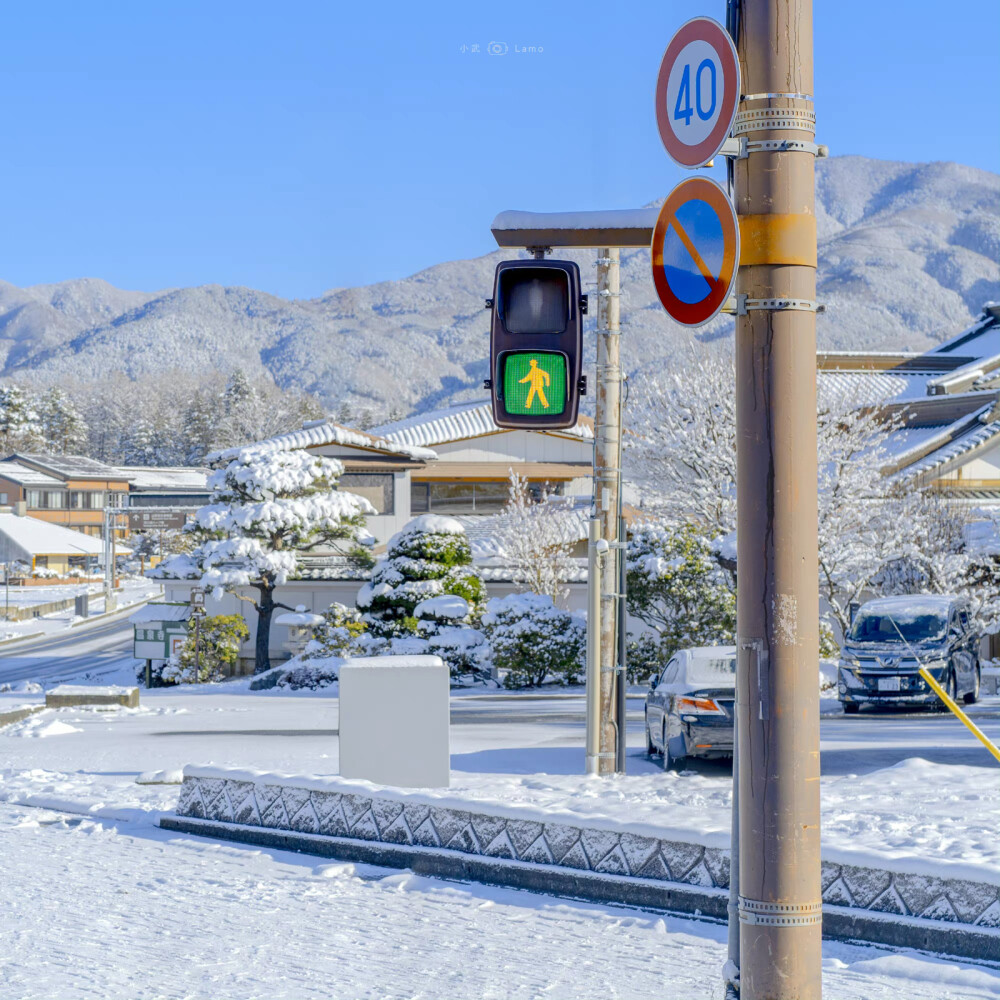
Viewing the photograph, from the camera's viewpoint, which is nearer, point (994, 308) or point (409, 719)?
point (409, 719)

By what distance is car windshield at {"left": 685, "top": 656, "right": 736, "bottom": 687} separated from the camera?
14281 millimetres

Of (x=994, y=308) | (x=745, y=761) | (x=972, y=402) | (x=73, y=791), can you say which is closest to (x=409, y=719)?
(x=73, y=791)

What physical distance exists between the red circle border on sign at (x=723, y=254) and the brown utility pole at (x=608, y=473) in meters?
8.22

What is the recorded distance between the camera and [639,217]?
6.28m

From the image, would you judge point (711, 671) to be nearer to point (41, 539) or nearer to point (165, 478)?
point (41, 539)

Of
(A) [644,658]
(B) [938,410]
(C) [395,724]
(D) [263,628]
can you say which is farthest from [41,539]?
(C) [395,724]

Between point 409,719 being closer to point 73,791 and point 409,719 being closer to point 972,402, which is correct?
point 73,791

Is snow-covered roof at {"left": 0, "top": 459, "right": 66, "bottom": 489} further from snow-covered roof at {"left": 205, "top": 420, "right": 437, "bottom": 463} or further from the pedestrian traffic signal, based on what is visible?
the pedestrian traffic signal

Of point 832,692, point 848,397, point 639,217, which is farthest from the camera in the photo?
point 848,397

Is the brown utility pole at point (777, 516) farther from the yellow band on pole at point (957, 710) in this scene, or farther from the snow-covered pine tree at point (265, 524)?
the snow-covered pine tree at point (265, 524)

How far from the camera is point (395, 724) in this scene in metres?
11.5

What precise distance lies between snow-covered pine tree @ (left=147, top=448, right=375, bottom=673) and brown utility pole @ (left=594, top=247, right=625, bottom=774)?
72.7 feet

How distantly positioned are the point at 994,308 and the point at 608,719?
1871 inches

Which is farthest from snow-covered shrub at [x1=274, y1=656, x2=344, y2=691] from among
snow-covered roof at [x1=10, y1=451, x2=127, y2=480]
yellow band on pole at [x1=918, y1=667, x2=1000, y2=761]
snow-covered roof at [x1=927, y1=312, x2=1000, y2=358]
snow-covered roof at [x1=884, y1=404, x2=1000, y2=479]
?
snow-covered roof at [x1=10, y1=451, x2=127, y2=480]
